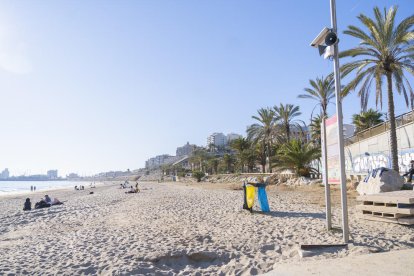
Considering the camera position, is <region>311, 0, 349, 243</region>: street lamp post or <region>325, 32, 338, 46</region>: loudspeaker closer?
<region>311, 0, 349, 243</region>: street lamp post

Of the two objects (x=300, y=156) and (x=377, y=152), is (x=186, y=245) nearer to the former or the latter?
(x=377, y=152)

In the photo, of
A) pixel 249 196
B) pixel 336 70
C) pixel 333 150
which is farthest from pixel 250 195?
pixel 336 70

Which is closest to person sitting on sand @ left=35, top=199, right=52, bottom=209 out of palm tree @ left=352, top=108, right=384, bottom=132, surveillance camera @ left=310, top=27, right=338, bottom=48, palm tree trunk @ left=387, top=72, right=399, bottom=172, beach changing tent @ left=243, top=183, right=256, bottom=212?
beach changing tent @ left=243, top=183, right=256, bottom=212

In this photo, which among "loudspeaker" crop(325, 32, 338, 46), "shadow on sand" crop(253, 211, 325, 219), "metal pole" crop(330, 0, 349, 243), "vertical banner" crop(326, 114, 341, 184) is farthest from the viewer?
"shadow on sand" crop(253, 211, 325, 219)

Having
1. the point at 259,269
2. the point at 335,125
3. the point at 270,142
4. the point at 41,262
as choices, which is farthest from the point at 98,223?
the point at 270,142

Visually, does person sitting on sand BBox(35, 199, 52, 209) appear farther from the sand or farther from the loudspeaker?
the loudspeaker

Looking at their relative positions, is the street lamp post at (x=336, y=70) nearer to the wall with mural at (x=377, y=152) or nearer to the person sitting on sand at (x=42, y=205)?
the wall with mural at (x=377, y=152)

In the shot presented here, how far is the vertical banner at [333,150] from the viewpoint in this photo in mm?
6461

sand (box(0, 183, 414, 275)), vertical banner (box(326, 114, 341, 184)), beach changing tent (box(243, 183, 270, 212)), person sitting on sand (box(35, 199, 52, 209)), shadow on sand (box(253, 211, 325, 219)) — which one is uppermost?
vertical banner (box(326, 114, 341, 184))

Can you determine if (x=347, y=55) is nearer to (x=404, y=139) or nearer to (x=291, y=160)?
(x=404, y=139)

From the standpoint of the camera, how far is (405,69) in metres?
16.0

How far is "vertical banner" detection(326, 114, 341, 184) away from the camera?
6.46 m

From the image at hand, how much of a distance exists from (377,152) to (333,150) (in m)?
16.8

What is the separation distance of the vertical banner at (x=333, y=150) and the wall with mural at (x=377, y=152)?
45.3 feet
